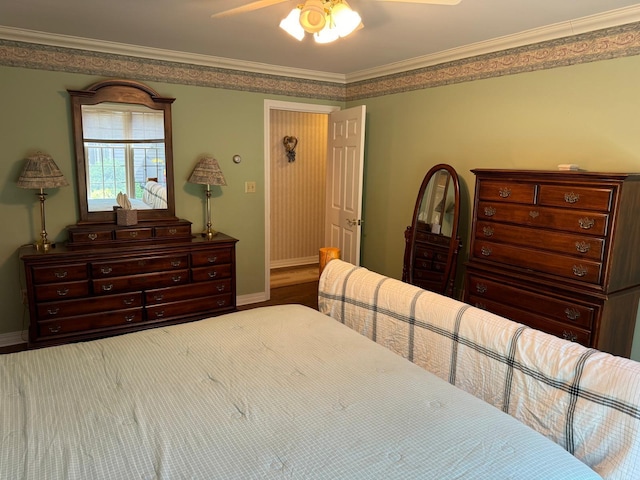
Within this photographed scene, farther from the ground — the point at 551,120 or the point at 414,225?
the point at 551,120

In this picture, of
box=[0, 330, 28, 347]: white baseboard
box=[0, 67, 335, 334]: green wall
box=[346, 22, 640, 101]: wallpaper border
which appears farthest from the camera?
box=[0, 330, 28, 347]: white baseboard

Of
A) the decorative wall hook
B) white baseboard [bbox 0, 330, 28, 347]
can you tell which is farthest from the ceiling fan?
the decorative wall hook

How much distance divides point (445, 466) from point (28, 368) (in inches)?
56.1

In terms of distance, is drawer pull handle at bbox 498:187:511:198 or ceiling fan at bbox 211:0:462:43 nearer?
ceiling fan at bbox 211:0:462:43

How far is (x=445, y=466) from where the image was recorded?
106 cm

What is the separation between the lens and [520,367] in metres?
1.46

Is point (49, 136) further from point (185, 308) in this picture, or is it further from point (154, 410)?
point (154, 410)

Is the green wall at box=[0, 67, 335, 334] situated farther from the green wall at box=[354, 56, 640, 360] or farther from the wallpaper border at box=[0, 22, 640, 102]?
the green wall at box=[354, 56, 640, 360]

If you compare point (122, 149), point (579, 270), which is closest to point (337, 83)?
point (122, 149)

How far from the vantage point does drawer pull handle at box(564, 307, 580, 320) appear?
239 cm

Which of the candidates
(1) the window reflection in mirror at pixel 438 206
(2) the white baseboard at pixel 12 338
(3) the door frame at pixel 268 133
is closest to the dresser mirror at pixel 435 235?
(1) the window reflection in mirror at pixel 438 206

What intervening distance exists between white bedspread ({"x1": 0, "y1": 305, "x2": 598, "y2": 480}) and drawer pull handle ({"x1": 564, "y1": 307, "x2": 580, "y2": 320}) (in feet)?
4.39

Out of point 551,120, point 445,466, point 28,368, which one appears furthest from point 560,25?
point 28,368

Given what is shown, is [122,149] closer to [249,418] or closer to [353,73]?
[353,73]
